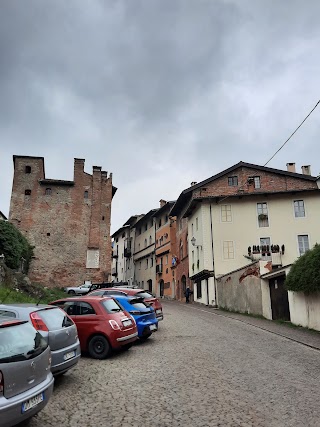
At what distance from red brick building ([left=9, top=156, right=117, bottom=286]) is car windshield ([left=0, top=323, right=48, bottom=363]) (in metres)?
31.1

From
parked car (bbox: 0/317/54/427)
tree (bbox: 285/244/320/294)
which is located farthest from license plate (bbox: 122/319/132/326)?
tree (bbox: 285/244/320/294)

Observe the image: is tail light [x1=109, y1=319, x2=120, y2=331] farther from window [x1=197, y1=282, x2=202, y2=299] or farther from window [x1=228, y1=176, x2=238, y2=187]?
window [x1=228, y1=176, x2=238, y2=187]

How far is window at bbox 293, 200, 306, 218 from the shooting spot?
28562 millimetres

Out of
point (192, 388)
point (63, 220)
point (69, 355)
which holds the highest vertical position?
point (63, 220)

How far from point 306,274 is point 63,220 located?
92.5 ft

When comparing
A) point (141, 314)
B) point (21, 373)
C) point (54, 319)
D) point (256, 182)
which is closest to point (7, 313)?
point (54, 319)

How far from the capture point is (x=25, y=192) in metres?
36.3

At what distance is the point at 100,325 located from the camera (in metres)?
8.67

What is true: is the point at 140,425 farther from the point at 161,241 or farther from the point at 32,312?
the point at 161,241

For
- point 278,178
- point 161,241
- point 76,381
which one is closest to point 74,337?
point 76,381

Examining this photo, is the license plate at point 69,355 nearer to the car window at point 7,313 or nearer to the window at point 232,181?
the car window at point 7,313

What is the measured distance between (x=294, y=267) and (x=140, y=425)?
37.5 ft

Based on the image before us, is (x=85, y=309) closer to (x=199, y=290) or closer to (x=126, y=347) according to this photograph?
(x=126, y=347)

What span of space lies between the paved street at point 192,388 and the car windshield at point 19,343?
1100 millimetres
